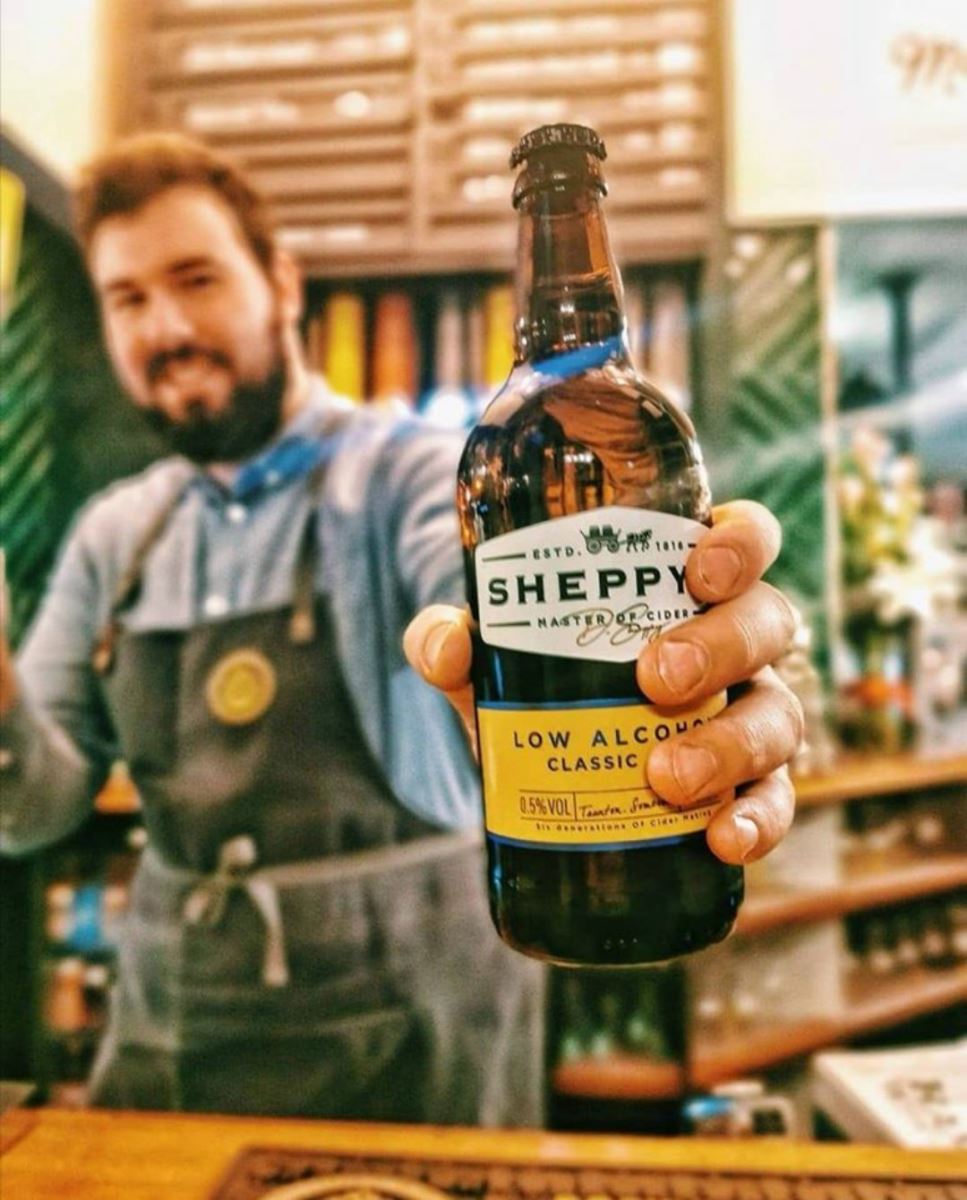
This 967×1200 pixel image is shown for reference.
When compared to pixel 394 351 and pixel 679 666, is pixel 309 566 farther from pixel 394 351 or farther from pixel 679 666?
pixel 679 666

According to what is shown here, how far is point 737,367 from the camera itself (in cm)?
179

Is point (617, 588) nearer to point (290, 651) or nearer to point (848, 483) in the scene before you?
point (290, 651)

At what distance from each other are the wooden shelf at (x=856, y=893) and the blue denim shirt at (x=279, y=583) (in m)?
0.74

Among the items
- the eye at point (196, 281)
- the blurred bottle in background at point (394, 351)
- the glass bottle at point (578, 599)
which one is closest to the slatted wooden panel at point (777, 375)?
the blurred bottle in background at point (394, 351)

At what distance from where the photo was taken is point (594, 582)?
595 millimetres

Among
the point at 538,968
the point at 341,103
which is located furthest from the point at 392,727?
the point at 341,103

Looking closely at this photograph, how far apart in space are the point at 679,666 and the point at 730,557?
90mm

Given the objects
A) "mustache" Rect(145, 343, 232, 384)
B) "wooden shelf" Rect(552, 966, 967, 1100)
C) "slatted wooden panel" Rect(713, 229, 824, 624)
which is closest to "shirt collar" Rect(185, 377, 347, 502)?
"mustache" Rect(145, 343, 232, 384)

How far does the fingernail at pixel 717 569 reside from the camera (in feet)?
2.06

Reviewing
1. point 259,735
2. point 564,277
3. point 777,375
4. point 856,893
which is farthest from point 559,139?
point 856,893

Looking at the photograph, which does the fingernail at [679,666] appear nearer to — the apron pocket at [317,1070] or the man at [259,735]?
the man at [259,735]

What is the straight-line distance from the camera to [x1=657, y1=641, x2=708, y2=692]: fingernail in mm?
594

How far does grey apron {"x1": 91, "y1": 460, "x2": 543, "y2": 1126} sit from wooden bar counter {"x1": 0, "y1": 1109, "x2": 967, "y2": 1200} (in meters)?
0.36

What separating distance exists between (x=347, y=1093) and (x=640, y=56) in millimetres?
1773
